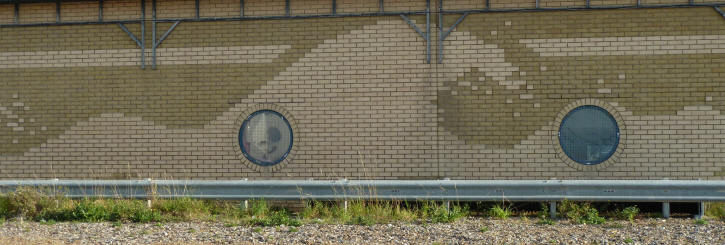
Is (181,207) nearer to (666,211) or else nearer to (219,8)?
(219,8)

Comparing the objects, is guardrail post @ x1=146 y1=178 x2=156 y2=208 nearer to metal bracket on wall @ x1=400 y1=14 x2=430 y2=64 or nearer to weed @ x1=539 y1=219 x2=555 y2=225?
metal bracket on wall @ x1=400 y1=14 x2=430 y2=64

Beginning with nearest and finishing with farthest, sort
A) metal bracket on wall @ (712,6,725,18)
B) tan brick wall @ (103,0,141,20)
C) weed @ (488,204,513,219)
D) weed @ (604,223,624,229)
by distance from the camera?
weed @ (604,223,624,229)
weed @ (488,204,513,219)
metal bracket on wall @ (712,6,725,18)
tan brick wall @ (103,0,141,20)

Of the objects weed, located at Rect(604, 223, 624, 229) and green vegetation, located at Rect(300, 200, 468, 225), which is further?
green vegetation, located at Rect(300, 200, 468, 225)

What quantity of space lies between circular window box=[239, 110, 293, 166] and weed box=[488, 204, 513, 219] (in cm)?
340

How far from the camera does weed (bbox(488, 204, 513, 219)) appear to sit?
8.87 metres

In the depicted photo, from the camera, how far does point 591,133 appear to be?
10.1 m

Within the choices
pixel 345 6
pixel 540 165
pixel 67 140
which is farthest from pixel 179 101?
pixel 540 165

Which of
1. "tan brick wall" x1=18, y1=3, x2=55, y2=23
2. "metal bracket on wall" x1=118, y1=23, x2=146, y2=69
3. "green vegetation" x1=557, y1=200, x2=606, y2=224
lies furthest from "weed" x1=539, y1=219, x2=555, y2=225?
"tan brick wall" x1=18, y1=3, x2=55, y2=23

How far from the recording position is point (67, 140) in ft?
35.9

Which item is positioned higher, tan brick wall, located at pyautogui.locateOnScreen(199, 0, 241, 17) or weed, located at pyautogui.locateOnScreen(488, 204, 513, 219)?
tan brick wall, located at pyautogui.locateOnScreen(199, 0, 241, 17)

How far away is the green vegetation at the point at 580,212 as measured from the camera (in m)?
8.37

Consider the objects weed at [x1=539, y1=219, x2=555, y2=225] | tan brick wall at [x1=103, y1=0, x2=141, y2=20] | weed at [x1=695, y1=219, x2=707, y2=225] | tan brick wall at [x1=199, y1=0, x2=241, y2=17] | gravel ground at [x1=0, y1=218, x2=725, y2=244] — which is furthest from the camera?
tan brick wall at [x1=103, y1=0, x2=141, y2=20]

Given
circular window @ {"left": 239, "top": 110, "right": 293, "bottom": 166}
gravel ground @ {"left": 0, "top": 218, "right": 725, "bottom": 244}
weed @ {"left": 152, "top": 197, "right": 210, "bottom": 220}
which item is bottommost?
gravel ground @ {"left": 0, "top": 218, "right": 725, "bottom": 244}

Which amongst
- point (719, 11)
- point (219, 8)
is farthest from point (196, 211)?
point (719, 11)
